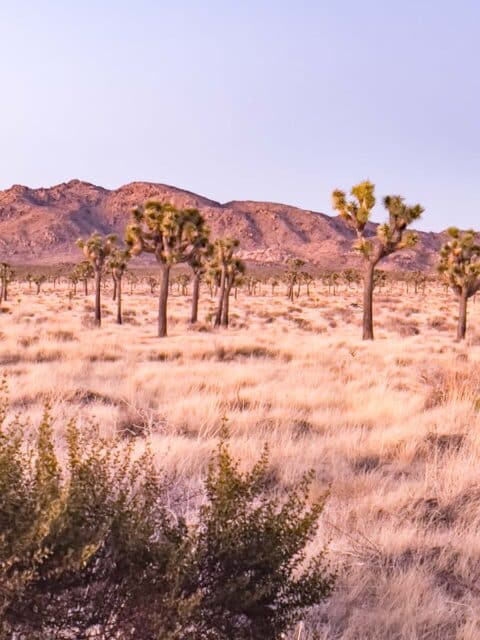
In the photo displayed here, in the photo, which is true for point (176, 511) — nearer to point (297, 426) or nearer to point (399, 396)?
point (297, 426)

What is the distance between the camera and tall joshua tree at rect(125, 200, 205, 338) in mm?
25156

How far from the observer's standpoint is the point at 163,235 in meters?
25.9

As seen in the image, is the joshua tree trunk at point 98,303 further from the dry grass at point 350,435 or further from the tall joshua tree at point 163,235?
the dry grass at point 350,435

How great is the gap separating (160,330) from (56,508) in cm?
2246

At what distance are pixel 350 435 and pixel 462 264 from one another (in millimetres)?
23319

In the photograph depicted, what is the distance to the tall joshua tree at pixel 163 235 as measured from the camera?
82.5 ft

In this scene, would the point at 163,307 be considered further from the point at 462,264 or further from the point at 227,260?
the point at 462,264

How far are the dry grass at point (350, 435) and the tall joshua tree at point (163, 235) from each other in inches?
394

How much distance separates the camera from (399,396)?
9117 millimetres

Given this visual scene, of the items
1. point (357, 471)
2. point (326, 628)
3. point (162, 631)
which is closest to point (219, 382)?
point (357, 471)

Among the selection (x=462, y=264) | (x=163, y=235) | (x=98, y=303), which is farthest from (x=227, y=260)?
(x=462, y=264)

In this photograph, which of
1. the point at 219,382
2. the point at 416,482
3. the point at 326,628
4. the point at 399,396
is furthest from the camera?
the point at 219,382

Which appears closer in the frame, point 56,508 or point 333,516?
point 56,508

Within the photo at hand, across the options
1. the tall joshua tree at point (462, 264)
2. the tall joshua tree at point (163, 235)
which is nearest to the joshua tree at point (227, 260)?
the tall joshua tree at point (163, 235)
